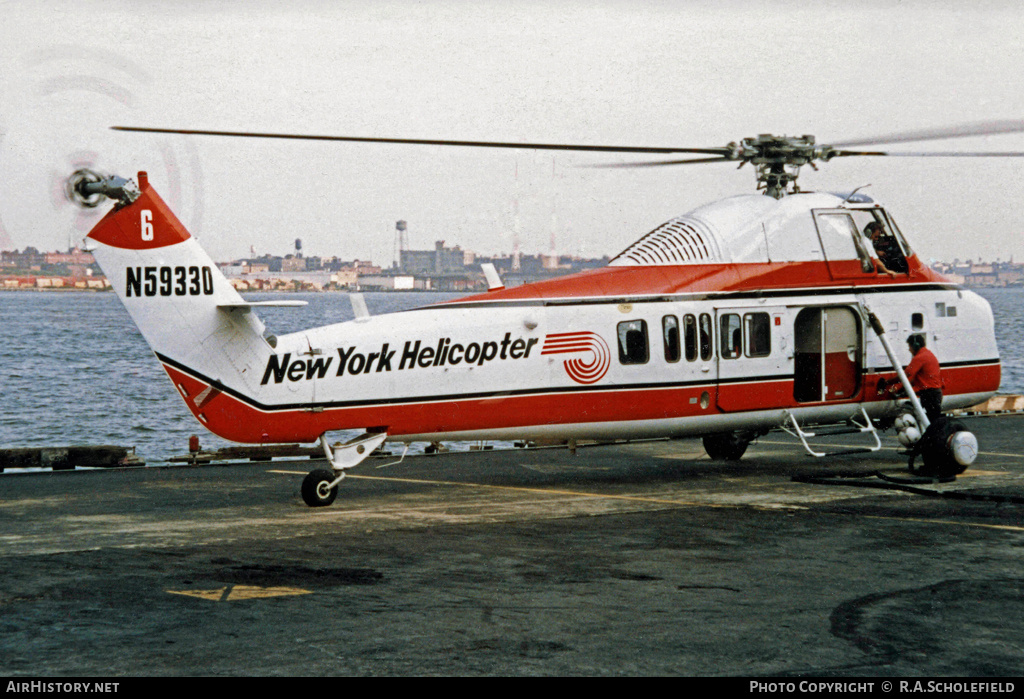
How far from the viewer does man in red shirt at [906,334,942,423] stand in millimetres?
18641

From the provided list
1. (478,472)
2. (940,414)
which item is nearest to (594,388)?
(478,472)

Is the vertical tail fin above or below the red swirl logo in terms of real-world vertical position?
above

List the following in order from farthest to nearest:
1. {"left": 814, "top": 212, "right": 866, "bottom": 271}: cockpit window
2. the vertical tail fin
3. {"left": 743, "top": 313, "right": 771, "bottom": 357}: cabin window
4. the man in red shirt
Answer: {"left": 814, "top": 212, "right": 866, "bottom": 271}: cockpit window < the man in red shirt < {"left": 743, "top": 313, "right": 771, "bottom": 357}: cabin window < the vertical tail fin

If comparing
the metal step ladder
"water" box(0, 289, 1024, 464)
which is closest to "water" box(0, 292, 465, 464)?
"water" box(0, 289, 1024, 464)

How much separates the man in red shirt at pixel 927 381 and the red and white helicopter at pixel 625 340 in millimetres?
263

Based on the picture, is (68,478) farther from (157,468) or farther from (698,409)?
(698,409)

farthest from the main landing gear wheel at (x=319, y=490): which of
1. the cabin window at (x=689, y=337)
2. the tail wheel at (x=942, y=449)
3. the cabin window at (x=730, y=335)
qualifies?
the tail wheel at (x=942, y=449)

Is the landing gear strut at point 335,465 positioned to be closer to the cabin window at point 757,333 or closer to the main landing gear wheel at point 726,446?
the cabin window at point 757,333

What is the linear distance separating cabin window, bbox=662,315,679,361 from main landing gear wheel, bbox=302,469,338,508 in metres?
5.51

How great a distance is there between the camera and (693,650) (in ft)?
28.9

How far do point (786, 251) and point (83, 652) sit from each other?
13.3 meters

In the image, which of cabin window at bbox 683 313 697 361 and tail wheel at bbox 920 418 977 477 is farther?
cabin window at bbox 683 313 697 361

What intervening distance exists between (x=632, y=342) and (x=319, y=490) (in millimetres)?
5236

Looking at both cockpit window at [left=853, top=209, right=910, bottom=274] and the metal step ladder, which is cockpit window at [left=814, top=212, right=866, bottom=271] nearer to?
cockpit window at [left=853, top=209, right=910, bottom=274]
